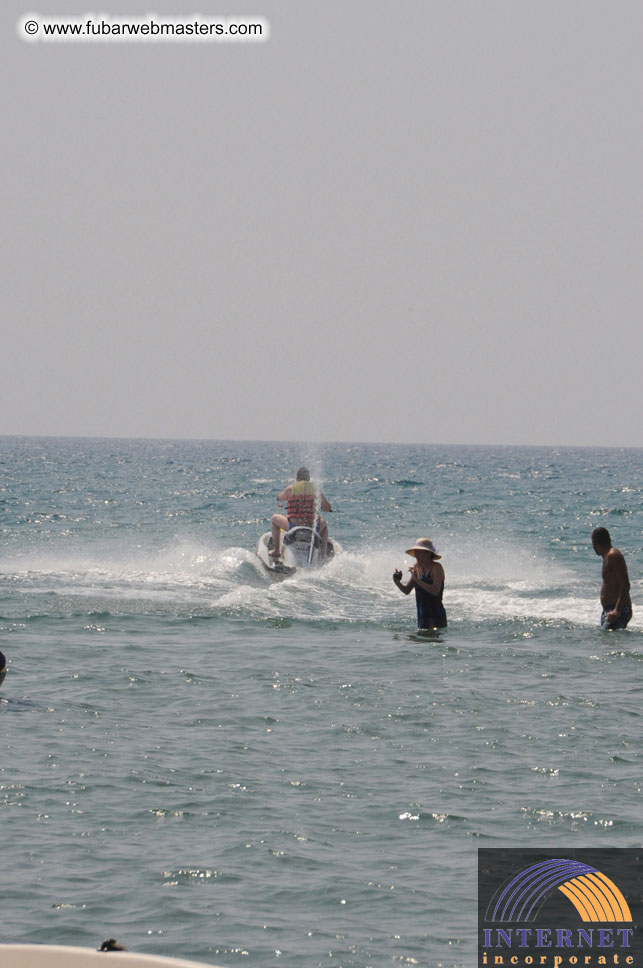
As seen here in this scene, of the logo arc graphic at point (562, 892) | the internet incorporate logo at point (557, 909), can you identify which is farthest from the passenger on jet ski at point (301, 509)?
the logo arc graphic at point (562, 892)

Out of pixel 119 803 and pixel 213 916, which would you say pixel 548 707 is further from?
pixel 213 916

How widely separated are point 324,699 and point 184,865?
4458mm

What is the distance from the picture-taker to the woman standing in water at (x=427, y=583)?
14620 mm

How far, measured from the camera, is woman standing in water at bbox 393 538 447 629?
14.6m

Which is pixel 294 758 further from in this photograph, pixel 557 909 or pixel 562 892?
pixel 557 909

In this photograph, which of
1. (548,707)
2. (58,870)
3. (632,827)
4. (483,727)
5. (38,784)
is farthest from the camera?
(548,707)

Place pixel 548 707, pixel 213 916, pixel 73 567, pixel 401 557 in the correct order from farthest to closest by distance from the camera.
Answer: pixel 401 557 < pixel 73 567 < pixel 548 707 < pixel 213 916

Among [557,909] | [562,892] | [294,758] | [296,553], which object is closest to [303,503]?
[296,553]

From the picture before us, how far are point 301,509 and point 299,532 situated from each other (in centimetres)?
45

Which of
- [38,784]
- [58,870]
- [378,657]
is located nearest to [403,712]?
[378,657]

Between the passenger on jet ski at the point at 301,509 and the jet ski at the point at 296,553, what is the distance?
0.38ft

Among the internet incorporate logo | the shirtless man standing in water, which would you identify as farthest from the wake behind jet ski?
the internet incorporate logo

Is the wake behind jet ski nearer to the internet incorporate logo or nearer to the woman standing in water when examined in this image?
the woman standing in water

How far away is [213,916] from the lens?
6.22 metres
